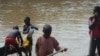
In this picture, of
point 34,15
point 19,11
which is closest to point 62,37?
point 34,15

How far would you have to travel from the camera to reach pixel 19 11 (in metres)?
20.4

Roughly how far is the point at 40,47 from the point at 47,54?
0.18 m

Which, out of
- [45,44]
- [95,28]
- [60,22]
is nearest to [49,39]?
[45,44]

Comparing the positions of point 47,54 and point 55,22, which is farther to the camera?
point 55,22

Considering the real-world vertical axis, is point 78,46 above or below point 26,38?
below

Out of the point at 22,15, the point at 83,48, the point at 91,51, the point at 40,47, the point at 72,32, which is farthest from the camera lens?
the point at 22,15

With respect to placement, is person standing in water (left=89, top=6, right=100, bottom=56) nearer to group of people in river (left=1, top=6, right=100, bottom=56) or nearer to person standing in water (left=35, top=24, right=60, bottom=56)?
group of people in river (left=1, top=6, right=100, bottom=56)

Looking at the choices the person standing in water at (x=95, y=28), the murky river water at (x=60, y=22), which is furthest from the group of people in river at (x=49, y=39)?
the murky river water at (x=60, y=22)

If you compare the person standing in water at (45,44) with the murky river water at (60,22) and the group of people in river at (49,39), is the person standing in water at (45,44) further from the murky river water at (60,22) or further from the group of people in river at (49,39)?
the murky river water at (60,22)

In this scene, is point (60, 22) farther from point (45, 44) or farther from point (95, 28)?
point (45, 44)

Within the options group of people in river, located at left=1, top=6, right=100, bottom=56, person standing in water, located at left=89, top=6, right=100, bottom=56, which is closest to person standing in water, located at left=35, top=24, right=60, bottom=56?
group of people in river, located at left=1, top=6, right=100, bottom=56

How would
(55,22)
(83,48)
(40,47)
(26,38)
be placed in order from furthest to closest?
1. (55,22)
2. (83,48)
3. (26,38)
4. (40,47)

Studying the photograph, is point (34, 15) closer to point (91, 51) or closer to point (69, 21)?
point (69, 21)

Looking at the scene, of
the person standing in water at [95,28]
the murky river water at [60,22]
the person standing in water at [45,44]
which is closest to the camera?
the person standing in water at [45,44]
